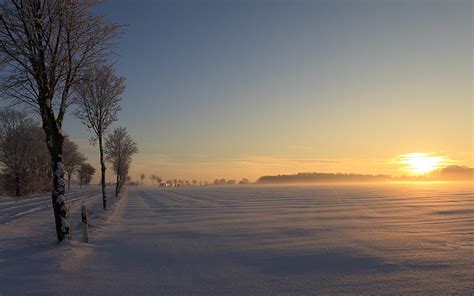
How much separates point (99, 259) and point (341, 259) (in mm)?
5544

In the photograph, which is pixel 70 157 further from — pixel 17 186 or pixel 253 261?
pixel 253 261

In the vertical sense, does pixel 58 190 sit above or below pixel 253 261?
above

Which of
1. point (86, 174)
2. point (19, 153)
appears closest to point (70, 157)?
point (19, 153)

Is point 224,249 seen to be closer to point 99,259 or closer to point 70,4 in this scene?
point 99,259

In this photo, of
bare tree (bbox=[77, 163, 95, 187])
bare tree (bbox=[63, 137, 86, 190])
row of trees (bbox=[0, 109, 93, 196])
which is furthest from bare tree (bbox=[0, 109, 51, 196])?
bare tree (bbox=[77, 163, 95, 187])

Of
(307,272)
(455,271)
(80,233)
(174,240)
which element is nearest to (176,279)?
(307,272)

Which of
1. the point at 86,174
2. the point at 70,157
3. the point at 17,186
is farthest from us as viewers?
the point at 86,174

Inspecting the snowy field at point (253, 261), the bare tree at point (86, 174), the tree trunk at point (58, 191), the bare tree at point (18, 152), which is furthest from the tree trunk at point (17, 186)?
the bare tree at point (86, 174)

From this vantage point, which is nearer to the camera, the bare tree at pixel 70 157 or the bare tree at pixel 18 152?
the bare tree at pixel 18 152

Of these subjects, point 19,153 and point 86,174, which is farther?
point 86,174

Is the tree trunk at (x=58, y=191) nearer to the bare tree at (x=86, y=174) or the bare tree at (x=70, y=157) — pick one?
the bare tree at (x=70, y=157)

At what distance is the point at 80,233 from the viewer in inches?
504

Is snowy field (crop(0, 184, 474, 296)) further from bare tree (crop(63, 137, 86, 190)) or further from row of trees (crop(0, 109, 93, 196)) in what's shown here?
bare tree (crop(63, 137, 86, 190))

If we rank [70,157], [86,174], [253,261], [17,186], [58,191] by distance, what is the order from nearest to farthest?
[253,261], [58,191], [17,186], [70,157], [86,174]
